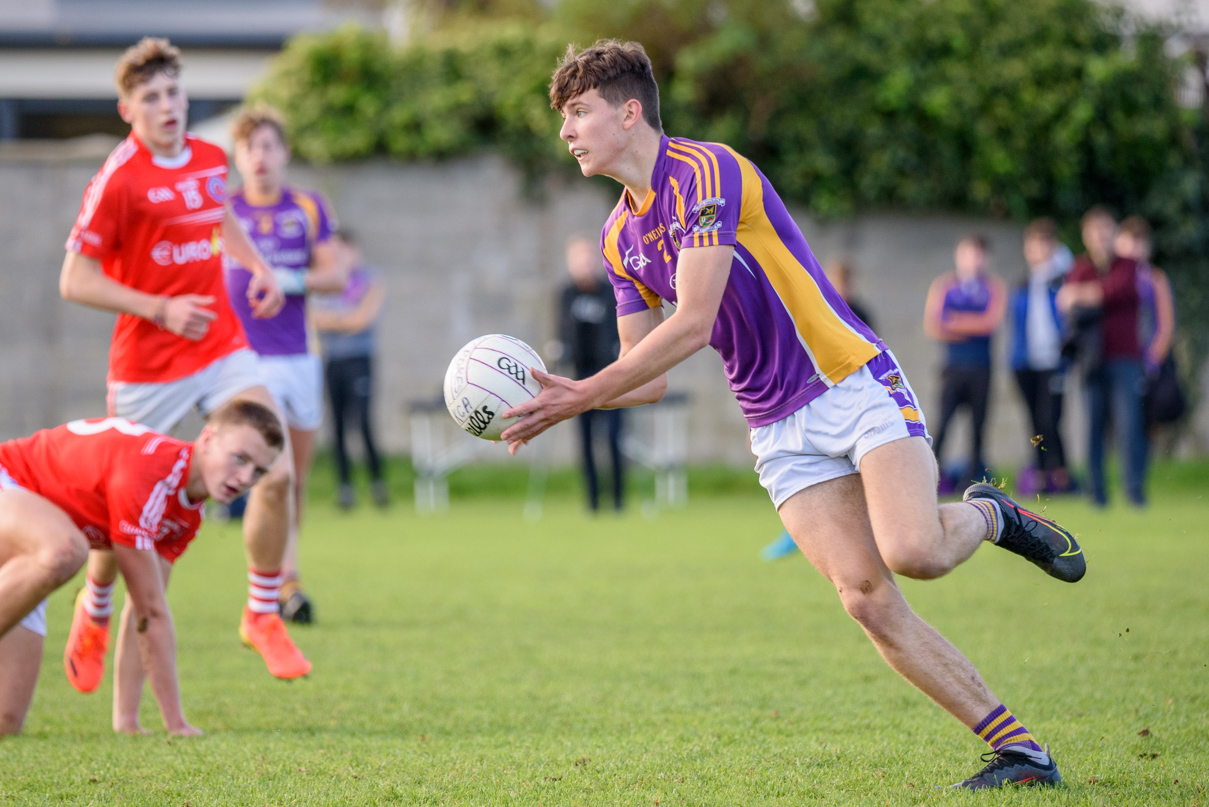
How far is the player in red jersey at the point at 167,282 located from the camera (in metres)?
5.28

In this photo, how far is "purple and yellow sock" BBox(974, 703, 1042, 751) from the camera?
350 centimetres

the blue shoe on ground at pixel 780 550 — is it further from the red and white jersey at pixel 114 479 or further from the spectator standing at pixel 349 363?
the spectator standing at pixel 349 363

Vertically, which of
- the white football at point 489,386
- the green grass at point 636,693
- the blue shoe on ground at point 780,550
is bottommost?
the blue shoe on ground at point 780,550

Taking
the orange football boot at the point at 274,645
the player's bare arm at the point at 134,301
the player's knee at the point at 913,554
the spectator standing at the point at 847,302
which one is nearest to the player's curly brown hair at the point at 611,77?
the player's knee at the point at 913,554

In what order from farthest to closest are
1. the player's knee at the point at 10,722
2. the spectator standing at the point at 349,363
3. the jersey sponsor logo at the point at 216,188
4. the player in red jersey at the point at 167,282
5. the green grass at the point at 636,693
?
the spectator standing at the point at 349,363 → the jersey sponsor logo at the point at 216,188 → the player in red jersey at the point at 167,282 → the player's knee at the point at 10,722 → the green grass at the point at 636,693

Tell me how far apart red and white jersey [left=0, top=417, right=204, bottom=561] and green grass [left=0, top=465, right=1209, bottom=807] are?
0.71 metres

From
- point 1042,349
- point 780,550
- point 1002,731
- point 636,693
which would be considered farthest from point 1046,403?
point 1002,731

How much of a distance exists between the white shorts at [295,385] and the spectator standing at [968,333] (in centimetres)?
725

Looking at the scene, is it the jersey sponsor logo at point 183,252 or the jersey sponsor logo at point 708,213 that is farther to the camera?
the jersey sponsor logo at point 183,252

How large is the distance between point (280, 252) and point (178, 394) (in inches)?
71.7

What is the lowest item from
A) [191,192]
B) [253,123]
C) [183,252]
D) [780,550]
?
[780,550]

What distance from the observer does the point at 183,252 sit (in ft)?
18.3

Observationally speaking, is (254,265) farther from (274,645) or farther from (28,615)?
(28,615)

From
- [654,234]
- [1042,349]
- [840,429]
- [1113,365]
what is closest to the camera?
[840,429]
